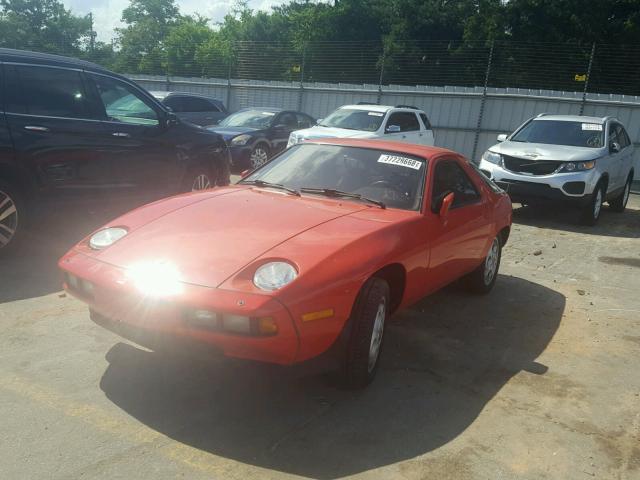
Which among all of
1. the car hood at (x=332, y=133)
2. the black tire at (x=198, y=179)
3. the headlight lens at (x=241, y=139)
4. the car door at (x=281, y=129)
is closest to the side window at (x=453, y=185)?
the black tire at (x=198, y=179)

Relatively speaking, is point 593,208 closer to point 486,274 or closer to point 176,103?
point 486,274

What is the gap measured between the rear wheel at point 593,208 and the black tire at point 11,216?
7630 mm

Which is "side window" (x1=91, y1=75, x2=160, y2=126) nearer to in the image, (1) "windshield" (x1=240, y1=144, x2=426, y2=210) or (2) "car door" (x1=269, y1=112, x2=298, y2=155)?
(1) "windshield" (x1=240, y1=144, x2=426, y2=210)

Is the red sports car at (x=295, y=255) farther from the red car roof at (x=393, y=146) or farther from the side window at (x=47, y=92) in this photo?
the side window at (x=47, y=92)

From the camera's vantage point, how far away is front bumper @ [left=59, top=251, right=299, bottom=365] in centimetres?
261

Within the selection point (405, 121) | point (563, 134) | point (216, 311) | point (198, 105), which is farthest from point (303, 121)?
point (216, 311)

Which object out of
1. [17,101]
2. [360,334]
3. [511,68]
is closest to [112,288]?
[360,334]

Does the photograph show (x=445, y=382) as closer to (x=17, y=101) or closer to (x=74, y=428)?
(x=74, y=428)

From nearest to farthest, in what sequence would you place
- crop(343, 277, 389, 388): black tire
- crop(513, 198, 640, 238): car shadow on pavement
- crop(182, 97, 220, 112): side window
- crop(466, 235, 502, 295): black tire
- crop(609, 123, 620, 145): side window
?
1. crop(343, 277, 389, 388): black tire
2. crop(466, 235, 502, 295): black tire
3. crop(513, 198, 640, 238): car shadow on pavement
4. crop(609, 123, 620, 145): side window
5. crop(182, 97, 220, 112): side window

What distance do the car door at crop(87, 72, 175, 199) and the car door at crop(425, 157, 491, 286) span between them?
3379 mm

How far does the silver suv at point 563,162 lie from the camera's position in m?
8.67

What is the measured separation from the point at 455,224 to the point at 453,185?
392mm

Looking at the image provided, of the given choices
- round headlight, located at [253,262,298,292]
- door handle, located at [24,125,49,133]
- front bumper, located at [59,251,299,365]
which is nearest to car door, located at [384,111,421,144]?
door handle, located at [24,125,49,133]

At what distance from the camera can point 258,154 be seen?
40.7 ft
